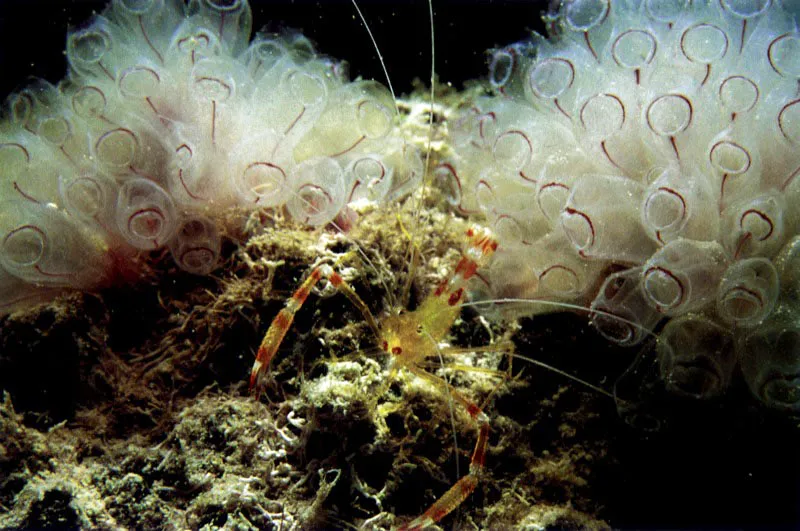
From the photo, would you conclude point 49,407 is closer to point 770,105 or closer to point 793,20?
point 770,105

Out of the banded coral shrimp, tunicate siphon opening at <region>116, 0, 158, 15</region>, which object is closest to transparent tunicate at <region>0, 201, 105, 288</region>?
the banded coral shrimp

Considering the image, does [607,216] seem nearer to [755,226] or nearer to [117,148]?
[755,226]

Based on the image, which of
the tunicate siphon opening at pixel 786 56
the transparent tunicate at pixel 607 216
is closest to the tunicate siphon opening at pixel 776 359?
the transparent tunicate at pixel 607 216

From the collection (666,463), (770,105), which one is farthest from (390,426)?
(770,105)

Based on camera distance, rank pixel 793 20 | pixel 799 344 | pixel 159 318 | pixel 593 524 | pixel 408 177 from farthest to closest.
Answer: pixel 408 177 < pixel 159 318 < pixel 793 20 < pixel 593 524 < pixel 799 344

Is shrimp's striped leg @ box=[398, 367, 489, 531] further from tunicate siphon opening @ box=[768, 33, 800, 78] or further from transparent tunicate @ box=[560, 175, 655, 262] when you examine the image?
tunicate siphon opening @ box=[768, 33, 800, 78]

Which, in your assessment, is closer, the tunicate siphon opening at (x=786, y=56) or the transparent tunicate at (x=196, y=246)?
the tunicate siphon opening at (x=786, y=56)

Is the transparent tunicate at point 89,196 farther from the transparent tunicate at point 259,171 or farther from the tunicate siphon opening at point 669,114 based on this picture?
the tunicate siphon opening at point 669,114
